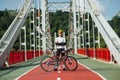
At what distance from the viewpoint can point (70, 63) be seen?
1947 cm

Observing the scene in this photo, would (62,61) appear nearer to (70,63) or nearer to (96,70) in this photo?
(70,63)

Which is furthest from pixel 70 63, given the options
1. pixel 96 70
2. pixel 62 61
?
pixel 96 70

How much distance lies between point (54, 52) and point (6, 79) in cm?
375

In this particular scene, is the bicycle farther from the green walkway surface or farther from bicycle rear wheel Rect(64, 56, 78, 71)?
the green walkway surface

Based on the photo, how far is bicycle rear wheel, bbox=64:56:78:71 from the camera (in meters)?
19.4

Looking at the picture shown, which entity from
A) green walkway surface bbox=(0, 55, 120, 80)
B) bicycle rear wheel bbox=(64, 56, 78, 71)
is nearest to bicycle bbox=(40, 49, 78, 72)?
bicycle rear wheel bbox=(64, 56, 78, 71)

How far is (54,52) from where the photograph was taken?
19375 mm

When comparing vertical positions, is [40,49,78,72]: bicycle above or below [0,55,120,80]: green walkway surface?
above

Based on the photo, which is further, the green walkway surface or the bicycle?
the bicycle

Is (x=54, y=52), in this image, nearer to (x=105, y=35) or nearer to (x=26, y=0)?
(x=105, y=35)

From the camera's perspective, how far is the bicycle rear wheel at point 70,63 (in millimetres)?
19406

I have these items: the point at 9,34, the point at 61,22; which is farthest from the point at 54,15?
the point at 9,34

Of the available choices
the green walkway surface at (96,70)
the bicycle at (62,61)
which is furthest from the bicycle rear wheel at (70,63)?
the green walkway surface at (96,70)

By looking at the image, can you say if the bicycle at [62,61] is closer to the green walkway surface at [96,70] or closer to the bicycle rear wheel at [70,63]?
the bicycle rear wheel at [70,63]
